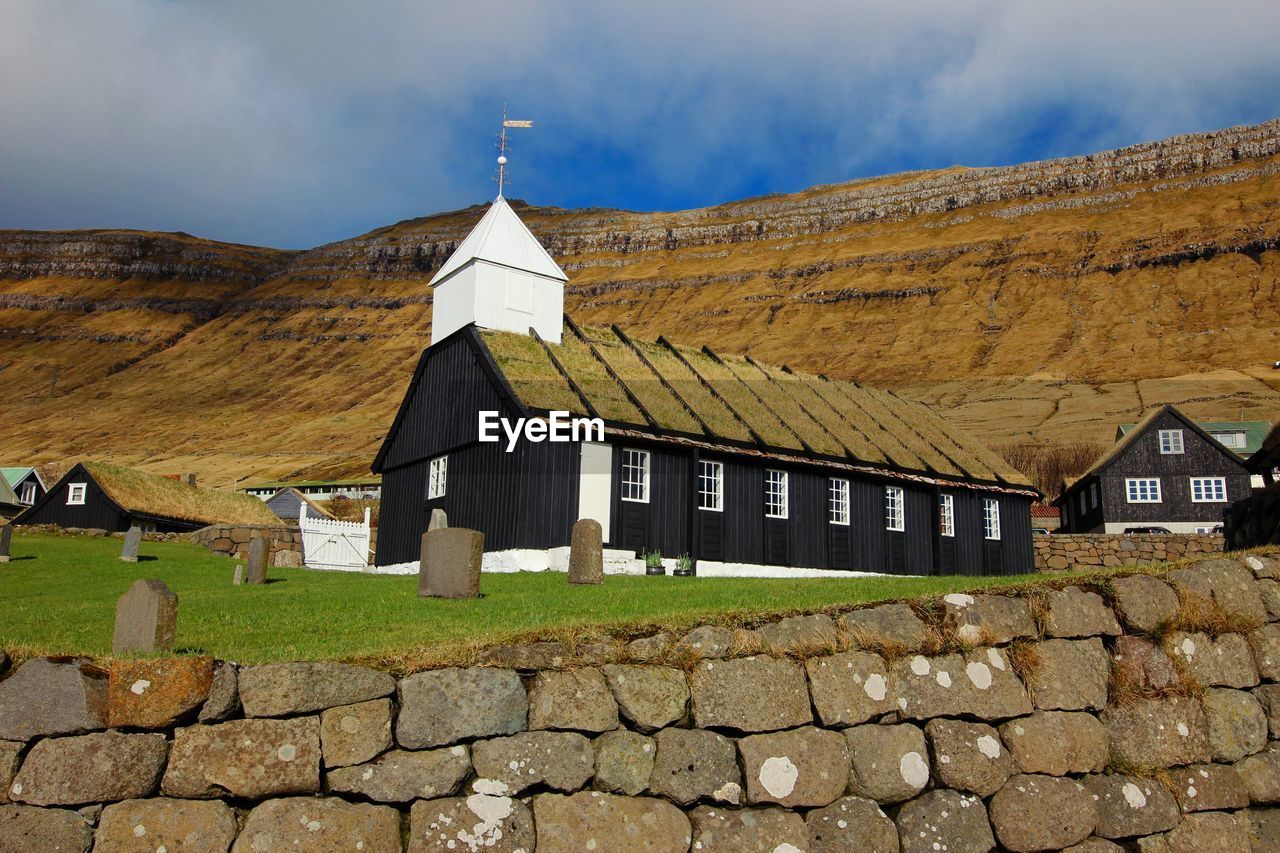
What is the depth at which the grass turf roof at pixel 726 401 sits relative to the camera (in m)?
25.2

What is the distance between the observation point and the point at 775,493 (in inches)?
1072

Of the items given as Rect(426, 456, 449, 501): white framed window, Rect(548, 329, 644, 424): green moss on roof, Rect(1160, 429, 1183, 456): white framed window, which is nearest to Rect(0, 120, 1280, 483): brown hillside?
Rect(1160, 429, 1183, 456): white framed window

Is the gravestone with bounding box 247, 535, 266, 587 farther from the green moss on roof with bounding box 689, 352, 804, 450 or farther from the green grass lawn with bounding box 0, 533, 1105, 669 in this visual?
the green moss on roof with bounding box 689, 352, 804, 450

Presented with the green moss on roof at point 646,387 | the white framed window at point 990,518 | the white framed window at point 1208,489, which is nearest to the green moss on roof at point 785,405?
the green moss on roof at point 646,387

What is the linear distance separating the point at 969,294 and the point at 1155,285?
21.3 m

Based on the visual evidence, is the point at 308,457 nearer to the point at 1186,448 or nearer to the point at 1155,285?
the point at 1186,448

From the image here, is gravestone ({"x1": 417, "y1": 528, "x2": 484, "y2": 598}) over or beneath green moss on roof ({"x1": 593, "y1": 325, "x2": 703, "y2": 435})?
beneath

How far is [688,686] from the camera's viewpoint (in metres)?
7.09

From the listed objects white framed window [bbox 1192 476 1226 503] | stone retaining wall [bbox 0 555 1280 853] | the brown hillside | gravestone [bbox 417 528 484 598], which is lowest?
stone retaining wall [bbox 0 555 1280 853]

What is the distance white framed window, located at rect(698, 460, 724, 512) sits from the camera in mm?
25547

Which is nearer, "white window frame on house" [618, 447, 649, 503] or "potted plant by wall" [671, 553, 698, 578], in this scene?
"potted plant by wall" [671, 553, 698, 578]

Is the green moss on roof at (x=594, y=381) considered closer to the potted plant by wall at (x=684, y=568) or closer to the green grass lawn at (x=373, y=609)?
the potted plant by wall at (x=684, y=568)

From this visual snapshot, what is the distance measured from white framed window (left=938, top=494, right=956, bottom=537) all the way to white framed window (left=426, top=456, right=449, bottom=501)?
1506cm

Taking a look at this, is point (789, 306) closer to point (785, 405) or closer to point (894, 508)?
point (785, 405)
